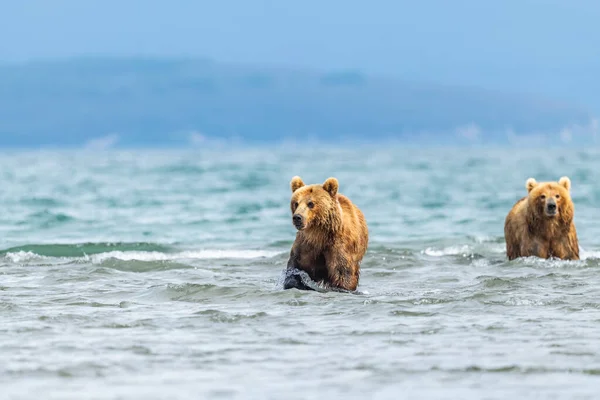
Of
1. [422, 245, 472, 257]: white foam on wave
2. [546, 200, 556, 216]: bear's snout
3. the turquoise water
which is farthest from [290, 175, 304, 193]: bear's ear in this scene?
[422, 245, 472, 257]: white foam on wave

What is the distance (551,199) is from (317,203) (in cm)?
362

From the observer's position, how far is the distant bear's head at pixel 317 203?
35.7 ft

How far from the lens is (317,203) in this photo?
1093 centimetres

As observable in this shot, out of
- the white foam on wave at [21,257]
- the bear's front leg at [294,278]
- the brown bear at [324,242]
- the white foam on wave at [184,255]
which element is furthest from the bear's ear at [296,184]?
the white foam on wave at [21,257]

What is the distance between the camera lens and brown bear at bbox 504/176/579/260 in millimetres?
13617

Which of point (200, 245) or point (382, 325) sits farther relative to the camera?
point (200, 245)

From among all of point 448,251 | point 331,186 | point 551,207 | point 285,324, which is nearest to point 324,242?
point 331,186

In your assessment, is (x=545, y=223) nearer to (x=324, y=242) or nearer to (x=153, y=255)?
(x=324, y=242)

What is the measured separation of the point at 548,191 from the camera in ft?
44.5

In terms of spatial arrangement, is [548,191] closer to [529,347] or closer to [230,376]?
[529,347]

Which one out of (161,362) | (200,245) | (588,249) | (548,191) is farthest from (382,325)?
(200,245)

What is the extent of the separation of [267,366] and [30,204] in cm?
2513

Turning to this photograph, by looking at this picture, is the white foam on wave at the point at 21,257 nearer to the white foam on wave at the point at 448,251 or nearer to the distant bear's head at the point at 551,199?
the white foam on wave at the point at 448,251

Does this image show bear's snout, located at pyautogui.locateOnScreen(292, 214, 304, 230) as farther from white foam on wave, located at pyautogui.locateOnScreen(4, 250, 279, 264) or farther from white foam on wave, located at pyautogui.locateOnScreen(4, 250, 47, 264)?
white foam on wave, located at pyautogui.locateOnScreen(4, 250, 47, 264)
